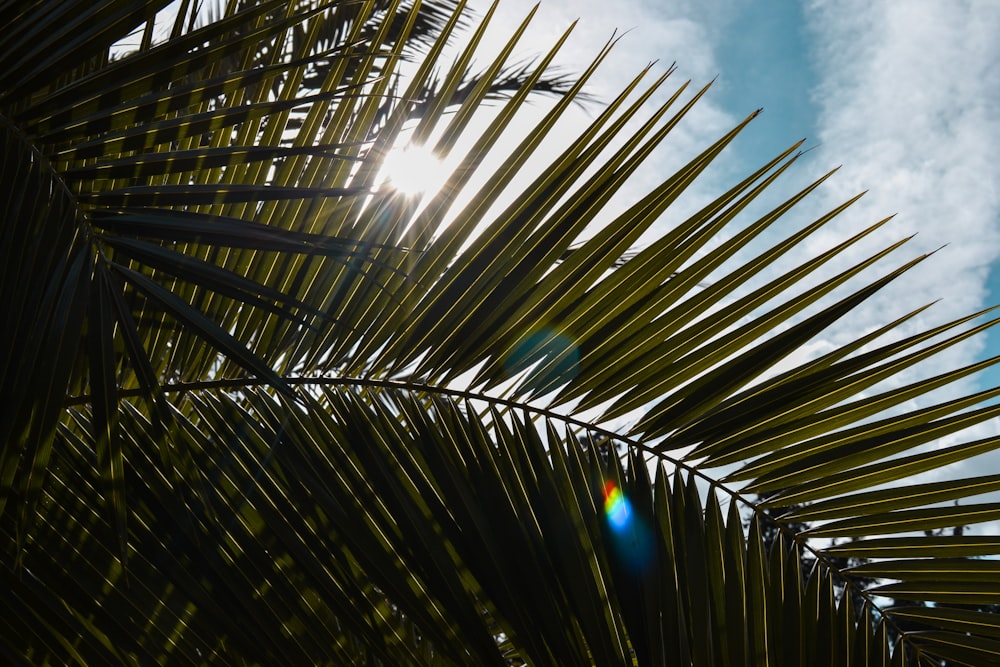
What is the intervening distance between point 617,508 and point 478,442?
0.79ft

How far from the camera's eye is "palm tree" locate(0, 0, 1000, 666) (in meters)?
1.04

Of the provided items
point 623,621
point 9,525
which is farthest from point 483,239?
point 9,525

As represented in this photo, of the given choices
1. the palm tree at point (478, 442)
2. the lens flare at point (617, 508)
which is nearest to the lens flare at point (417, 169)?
the palm tree at point (478, 442)

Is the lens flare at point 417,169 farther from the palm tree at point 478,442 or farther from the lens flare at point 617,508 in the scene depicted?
the lens flare at point 617,508

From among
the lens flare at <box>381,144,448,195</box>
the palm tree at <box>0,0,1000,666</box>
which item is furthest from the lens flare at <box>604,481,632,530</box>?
the lens flare at <box>381,144,448,195</box>

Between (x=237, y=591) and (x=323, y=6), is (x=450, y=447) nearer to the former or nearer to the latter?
(x=237, y=591)

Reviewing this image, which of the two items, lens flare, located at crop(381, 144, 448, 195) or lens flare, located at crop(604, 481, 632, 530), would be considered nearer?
lens flare, located at crop(604, 481, 632, 530)

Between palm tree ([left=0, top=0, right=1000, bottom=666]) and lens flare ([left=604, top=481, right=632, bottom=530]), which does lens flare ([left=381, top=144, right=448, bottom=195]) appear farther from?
lens flare ([left=604, top=481, right=632, bottom=530])

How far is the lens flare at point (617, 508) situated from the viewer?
1.16 m

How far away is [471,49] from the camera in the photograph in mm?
1216

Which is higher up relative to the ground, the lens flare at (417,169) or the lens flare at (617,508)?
the lens flare at (417,169)

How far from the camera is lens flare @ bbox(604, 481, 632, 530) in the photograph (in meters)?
1.16

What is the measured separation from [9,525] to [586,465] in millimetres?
840

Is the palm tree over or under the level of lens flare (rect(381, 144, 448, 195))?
under
